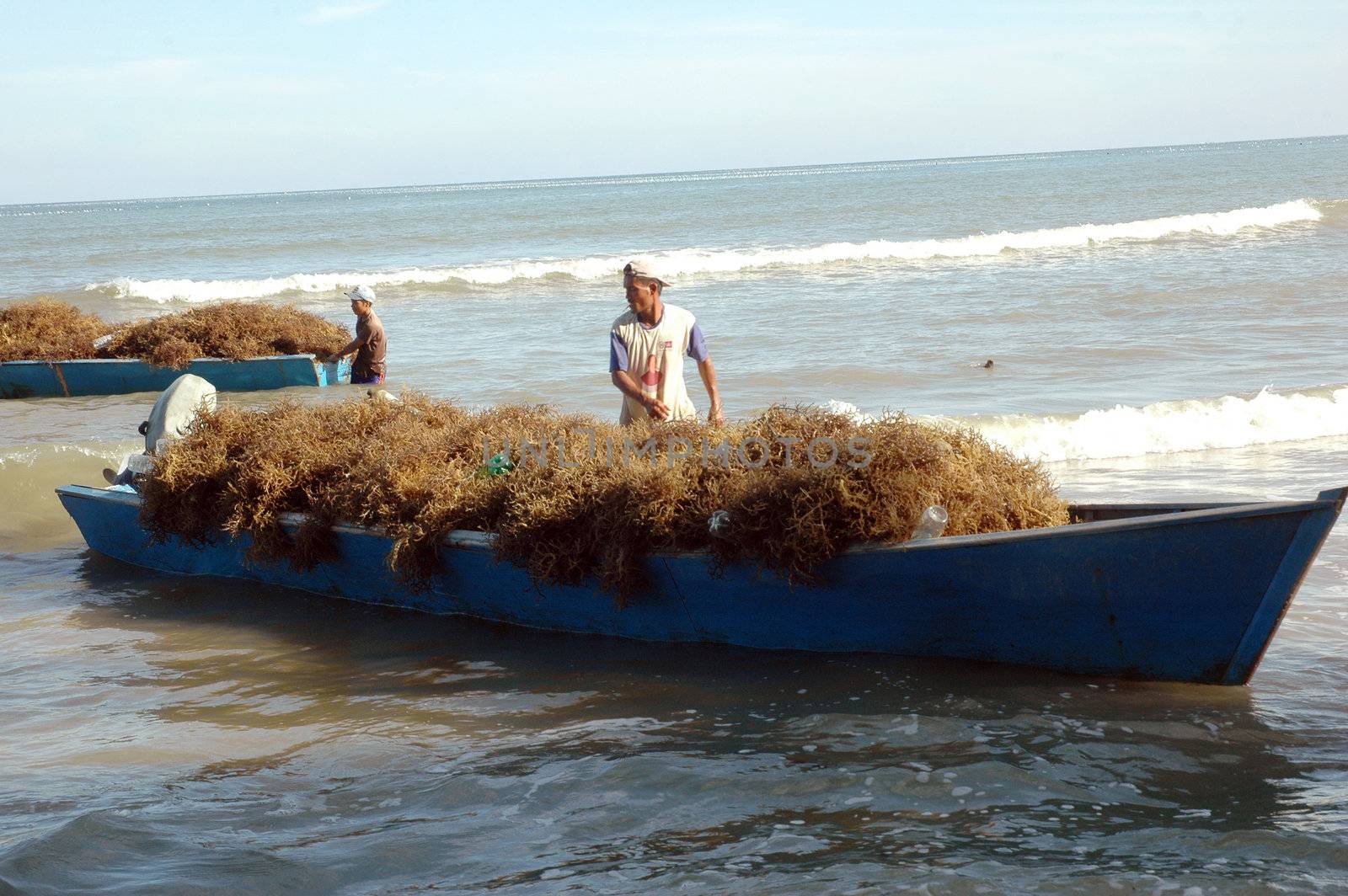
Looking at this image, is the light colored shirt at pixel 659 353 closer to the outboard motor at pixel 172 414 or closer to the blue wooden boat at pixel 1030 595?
the blue wooden boat at pixel 1030 595

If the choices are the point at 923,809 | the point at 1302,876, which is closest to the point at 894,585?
the point at 923,809

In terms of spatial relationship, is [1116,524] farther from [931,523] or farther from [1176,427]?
[1176,427]

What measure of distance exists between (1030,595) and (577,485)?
7.15ft

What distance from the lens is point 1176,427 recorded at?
10523 millimetres

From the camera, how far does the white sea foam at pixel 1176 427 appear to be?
33.9 feet

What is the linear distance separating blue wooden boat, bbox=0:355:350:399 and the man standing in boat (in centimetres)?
886

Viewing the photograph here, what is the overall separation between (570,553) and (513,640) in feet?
2.41

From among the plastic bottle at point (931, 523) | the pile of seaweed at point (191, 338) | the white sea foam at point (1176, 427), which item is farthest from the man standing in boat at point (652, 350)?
the pile of seaweed at point (191, 338)

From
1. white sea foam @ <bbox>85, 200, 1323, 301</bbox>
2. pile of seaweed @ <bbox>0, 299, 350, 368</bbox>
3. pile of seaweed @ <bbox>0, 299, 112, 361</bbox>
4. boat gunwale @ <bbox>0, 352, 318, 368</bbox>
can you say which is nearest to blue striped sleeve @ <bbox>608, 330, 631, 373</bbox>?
boat gunwale @ <bbox>0, 352, 318, 368</bbox>

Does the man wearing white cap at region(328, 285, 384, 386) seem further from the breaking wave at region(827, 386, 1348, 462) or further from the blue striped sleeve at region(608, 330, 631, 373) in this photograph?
the blue striped sleeve at region(608, 330, 631, 373)

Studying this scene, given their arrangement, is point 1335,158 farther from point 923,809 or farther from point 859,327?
point 923,809

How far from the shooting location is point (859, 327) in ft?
59.3

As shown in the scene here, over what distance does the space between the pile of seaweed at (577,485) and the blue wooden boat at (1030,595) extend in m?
0.15

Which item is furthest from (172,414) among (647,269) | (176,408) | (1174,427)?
(1174,427)
